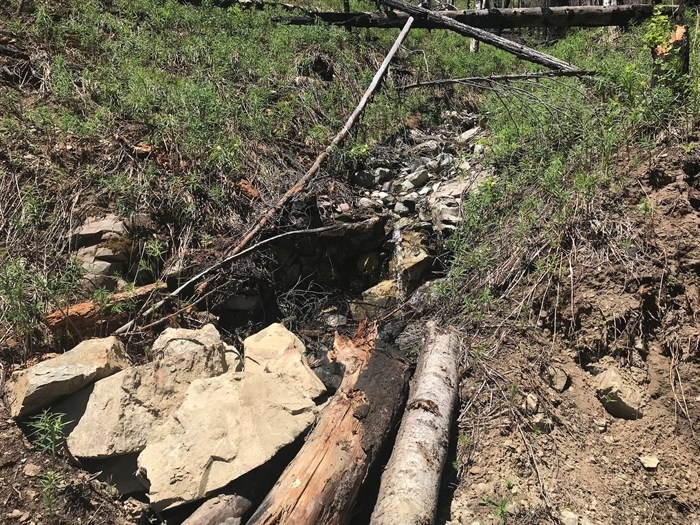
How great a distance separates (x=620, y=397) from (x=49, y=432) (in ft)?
10.7

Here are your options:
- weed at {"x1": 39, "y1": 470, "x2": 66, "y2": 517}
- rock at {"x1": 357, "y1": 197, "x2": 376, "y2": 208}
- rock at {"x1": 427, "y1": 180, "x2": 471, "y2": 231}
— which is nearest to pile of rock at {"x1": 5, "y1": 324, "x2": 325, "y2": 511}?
weed at {"x1": 39, "y1": 470, "x2": 66, "y2": 517}

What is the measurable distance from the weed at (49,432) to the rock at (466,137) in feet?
18.0

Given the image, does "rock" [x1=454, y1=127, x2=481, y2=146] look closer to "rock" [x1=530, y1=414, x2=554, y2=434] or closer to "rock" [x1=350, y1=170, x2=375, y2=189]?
"rock" [x1=350, y1=170, x2=375, y2=189]

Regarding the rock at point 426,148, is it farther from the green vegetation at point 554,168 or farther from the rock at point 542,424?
the rock at point 542,424

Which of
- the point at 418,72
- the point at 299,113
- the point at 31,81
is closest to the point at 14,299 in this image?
the point at 31,81

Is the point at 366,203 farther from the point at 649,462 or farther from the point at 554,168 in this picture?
the point at 649,462

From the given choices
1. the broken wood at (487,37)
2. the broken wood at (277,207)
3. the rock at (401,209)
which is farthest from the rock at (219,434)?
the broken wood at (487,37)

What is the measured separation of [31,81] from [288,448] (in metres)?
4.90

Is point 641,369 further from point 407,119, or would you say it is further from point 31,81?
point 31,81

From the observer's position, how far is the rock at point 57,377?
2787 millimetres

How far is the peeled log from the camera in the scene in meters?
2.38

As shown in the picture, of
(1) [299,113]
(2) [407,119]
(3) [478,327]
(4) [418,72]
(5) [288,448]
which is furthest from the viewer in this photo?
(4) [418,72]

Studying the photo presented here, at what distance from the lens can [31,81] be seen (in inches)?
206

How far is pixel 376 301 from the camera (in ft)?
15.6
